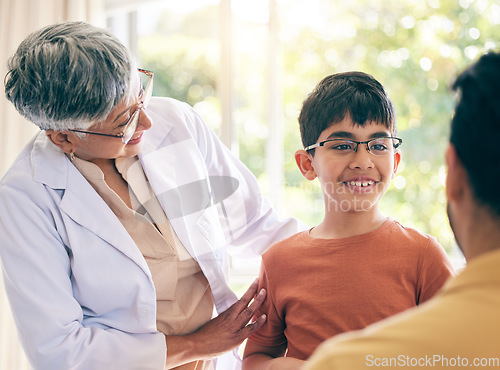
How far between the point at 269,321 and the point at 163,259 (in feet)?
1.23

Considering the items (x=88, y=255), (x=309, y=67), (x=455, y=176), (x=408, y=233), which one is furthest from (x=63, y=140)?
(x=309, y=67)

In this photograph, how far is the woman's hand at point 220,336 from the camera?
4.97 ft

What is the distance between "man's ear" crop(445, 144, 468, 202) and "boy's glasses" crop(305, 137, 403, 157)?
24.2 inches

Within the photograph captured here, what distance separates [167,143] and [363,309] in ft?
2.77

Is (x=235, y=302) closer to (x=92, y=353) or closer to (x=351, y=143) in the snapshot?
(x=92, y=353)

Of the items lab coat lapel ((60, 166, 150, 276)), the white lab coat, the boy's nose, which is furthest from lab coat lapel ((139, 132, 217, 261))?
the boy's nose

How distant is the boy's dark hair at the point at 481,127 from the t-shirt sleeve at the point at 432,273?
0.62 metres

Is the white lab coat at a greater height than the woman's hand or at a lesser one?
greater

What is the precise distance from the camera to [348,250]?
1403 millimetres

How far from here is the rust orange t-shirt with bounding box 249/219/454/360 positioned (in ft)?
4.28

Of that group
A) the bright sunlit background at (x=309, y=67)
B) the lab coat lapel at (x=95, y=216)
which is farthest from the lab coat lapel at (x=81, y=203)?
the bright sunlit background at (x=309, y=67)

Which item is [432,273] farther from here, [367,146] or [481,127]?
[481,127]

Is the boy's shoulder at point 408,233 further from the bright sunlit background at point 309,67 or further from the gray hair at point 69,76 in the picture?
the bright sunlit background at point 309,67

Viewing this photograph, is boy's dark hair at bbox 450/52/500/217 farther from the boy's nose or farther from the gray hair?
the gray hair
